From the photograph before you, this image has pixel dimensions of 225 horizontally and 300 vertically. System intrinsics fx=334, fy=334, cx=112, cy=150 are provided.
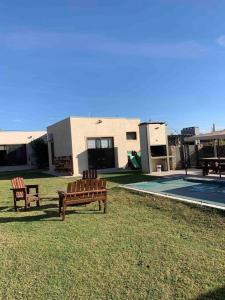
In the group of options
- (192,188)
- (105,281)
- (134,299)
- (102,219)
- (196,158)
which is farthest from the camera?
(196,158)

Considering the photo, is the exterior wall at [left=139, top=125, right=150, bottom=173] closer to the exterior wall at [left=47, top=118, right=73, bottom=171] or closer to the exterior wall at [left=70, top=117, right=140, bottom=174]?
the exterior wall at [left=70, top=117, right=140, bottom=174]

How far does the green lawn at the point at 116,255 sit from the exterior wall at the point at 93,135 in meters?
15.0

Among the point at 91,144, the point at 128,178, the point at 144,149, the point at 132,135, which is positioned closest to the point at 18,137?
the point at 132,135

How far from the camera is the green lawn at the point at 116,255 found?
4.36 meters

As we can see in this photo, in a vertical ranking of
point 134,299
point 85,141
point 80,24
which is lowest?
point 134,299

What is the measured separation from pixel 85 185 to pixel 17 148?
2701cm

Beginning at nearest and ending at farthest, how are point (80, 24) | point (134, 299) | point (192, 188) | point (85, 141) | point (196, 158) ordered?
point (134, 299) < point (192, 188) < point (80, 24) < point (196, 158) < point (85, 141)

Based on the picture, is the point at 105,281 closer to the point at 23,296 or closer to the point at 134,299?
the point at 134,299

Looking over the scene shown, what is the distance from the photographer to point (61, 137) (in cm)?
2611

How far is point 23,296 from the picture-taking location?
424 centimetres

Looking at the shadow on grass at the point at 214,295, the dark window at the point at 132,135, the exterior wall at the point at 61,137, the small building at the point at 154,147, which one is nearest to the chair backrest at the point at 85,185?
the shadow on grass at the point at 214,295

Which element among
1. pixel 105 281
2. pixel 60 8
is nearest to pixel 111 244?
pixel 105 281

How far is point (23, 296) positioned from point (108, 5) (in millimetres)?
12695

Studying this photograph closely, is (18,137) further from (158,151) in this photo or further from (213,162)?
(213,162)
